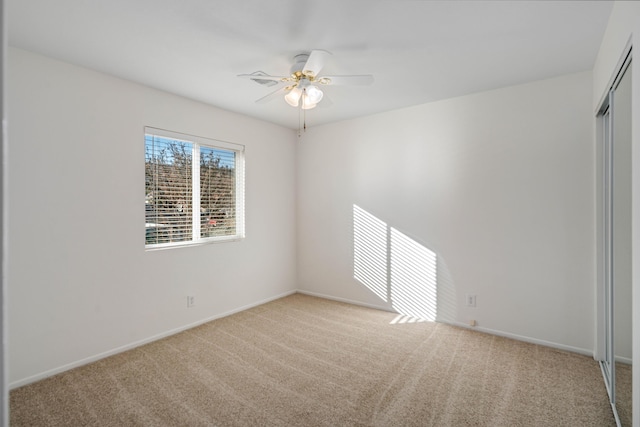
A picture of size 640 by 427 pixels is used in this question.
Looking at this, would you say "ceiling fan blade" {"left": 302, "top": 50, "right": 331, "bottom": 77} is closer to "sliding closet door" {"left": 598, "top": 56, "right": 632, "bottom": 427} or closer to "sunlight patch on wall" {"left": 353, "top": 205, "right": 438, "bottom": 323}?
"sliding closet door" {"left": 598, "top": 56, "right": 632, "bottom": 427}

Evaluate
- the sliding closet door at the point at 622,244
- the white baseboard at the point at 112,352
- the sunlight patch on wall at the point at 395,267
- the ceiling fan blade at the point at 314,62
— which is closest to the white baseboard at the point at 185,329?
the white baseboard at the point at 112,352

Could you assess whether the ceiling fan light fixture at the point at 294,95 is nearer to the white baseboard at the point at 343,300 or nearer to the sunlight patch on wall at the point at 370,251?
the sunlight patch on wall at the point at 370,251

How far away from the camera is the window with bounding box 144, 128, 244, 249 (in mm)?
3312

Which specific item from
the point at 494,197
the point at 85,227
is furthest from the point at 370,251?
the point at 85,227

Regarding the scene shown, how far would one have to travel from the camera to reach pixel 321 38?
2307 millimetres

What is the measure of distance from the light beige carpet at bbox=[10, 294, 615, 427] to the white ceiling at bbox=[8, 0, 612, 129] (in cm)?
258

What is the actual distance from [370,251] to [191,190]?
2.39 metres

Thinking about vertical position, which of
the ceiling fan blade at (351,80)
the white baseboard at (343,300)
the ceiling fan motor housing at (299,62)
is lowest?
the white baseboard at (343,300)

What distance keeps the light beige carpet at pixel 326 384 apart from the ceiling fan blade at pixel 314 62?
242cm

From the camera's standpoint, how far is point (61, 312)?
103 inches

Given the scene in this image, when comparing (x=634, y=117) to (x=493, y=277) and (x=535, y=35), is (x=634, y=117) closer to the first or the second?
(x=535, y=35)

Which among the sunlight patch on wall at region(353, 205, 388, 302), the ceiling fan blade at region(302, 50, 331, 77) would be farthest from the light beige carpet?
the ceiling fan blade at region(302, 50, 331, 77)

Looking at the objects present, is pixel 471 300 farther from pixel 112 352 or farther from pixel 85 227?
pixel 85 227

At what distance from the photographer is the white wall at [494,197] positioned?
2.91 m
